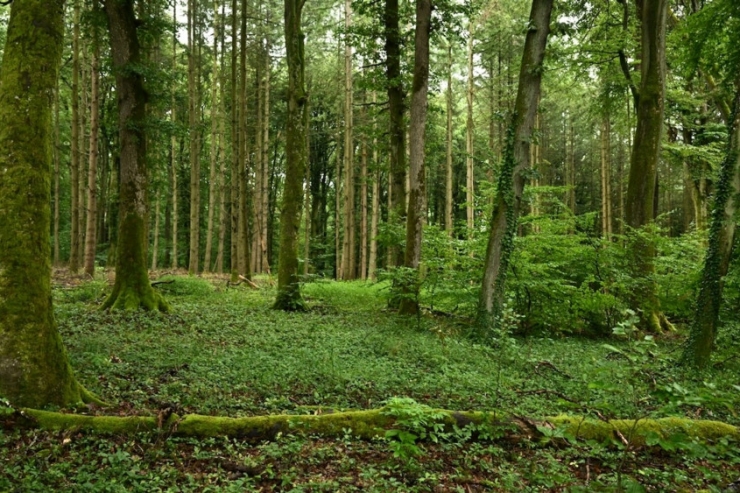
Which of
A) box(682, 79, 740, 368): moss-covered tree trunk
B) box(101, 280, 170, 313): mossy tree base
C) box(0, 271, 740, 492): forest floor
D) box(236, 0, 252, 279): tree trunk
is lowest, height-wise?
box(0, 271, 740, 492): forest floor

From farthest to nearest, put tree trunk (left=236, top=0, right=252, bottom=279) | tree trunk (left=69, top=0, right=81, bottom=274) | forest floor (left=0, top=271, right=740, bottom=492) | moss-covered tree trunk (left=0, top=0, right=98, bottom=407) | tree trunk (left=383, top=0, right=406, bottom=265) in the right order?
1. tree trunk (left=69, top=0, right=81, bottom=274)
2. tree trunk (left=236, top=0, right=252, bottom=279)
3. tree trunk (left=383, top=0, right=406, bottom=265)
4. moss-covered tree trunk (left=0, top=0, right=98, bottom=407)
5. forest floor (left=0, top=271, right=740, bottom=492)

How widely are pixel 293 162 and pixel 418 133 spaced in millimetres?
3292

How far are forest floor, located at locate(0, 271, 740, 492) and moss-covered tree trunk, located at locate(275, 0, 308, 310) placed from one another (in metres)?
1.37

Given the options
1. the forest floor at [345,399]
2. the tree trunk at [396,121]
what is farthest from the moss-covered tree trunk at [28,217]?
the tree trunk at [396,121]

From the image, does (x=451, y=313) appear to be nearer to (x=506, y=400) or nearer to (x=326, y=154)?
(x=506, y=400)

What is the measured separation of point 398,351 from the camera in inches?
295

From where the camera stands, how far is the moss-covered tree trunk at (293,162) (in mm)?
11227

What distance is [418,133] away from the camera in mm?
10703

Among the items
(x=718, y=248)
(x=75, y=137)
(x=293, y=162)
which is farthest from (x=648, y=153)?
(x=75, y=137)

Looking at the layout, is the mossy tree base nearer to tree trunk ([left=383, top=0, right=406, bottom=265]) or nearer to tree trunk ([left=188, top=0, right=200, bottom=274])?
tree trunk ([left=383, top=0, right=406, bottom=265])

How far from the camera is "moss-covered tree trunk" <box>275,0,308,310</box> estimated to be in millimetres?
11227

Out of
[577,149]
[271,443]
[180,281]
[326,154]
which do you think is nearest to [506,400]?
[271,443]

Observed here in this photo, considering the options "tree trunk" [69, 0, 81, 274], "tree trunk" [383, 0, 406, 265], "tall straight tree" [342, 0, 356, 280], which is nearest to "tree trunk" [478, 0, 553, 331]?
"tree trunk" [383, 0, 406, 265]

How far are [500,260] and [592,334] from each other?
150 inches
